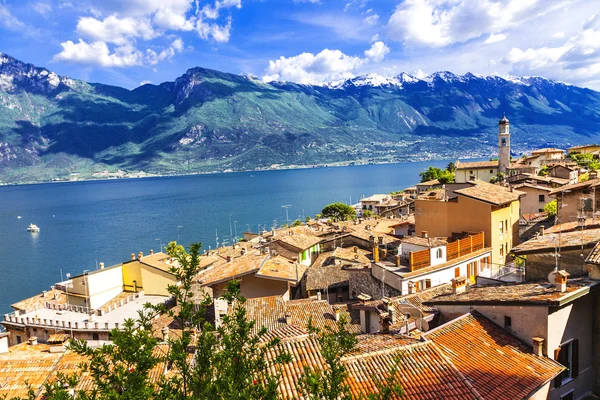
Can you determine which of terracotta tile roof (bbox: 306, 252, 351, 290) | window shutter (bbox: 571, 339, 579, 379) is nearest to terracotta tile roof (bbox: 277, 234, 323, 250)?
terracotta tile roof (bbox: 306, 252, 351, 290)

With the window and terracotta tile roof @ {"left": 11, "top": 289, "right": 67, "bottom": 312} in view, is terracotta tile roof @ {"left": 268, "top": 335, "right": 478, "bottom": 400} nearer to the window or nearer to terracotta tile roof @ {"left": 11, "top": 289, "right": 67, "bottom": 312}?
→ the window

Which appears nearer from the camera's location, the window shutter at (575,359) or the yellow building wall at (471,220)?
the window shutter at (575,359)

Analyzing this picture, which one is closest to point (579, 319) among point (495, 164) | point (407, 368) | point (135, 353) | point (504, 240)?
point (407, 368)

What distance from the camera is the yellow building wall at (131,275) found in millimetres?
39875

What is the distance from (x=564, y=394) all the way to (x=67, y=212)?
655ft

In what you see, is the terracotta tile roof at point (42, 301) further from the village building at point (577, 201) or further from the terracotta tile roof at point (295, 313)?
the village building at point (577, 201)

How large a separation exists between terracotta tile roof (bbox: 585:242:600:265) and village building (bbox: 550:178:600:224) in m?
15.3

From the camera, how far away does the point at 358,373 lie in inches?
400

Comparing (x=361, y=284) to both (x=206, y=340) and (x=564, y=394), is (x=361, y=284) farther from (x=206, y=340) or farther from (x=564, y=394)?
(x=206, y=340)

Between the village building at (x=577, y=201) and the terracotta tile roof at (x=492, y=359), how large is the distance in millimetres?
17599

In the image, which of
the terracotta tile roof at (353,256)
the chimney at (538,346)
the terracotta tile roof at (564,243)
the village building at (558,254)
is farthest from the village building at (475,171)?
the chimney at (538,346)

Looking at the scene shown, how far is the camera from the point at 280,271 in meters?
30.4

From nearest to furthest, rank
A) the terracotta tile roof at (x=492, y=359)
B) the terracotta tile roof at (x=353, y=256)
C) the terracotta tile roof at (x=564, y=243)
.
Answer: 1. the terracotta tile roof at (x=492, y=359)
2. the terracotta tile roof at (x=564, y=243)
3. the terracotta tile roof at (x=353, y=256)

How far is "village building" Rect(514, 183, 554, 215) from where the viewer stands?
48.3 metres
